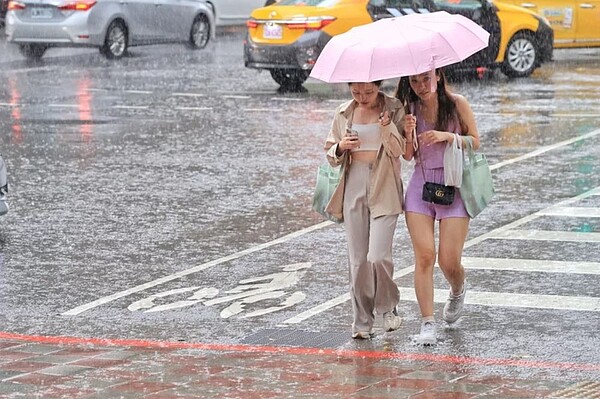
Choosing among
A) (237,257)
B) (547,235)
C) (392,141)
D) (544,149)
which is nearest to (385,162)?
(392,141)

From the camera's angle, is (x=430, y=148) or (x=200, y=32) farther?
(x=200, y=32)

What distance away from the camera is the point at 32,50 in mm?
28016

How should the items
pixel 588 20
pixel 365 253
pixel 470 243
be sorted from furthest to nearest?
pixel 588 20
pixel 470 243
pixel 365 253

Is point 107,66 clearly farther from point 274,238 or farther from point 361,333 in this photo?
point 361,333

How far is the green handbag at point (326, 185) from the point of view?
8.25 metres

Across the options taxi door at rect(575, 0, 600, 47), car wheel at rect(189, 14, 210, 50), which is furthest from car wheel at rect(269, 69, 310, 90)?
car wheel at rect(189, 14, 210, 50)

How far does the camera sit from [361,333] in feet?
26.9

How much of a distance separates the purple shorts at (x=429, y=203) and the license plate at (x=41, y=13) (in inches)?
756

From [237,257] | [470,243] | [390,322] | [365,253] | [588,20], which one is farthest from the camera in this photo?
[588,20]

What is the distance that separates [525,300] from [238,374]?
242 centimetres

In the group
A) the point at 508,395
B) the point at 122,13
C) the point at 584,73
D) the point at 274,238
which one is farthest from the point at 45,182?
the point at 122,13

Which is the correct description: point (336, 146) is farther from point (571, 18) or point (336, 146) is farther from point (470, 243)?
point (571, 18)

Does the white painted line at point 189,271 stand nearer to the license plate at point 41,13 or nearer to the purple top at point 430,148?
the purple top at point 430,148

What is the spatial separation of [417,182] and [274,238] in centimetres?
319
